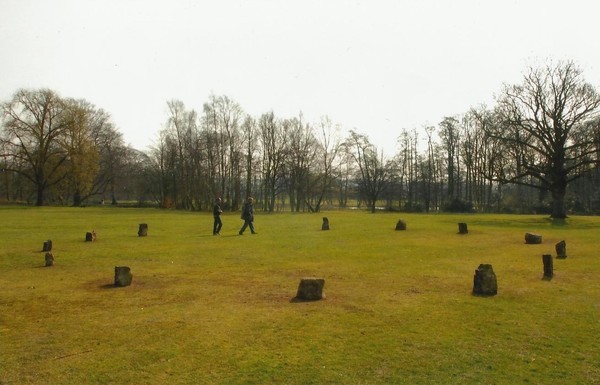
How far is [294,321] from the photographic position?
925 centimetres

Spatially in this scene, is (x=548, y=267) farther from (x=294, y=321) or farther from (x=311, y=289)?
(x=294, y=321)

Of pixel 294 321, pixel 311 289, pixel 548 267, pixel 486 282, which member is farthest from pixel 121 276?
pixel 548 267

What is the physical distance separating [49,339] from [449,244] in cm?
1854

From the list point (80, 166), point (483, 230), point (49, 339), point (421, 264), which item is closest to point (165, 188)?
point (80, 166)

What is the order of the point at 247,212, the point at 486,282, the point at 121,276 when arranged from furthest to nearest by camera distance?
the point at 247,212 < the point at 121,276 < the point at 486,282

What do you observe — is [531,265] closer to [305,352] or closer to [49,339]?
[305,352]

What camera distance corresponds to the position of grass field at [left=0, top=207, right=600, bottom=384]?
22.4 feet

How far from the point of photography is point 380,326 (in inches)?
350

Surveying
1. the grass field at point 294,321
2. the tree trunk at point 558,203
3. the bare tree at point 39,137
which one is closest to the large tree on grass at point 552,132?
the tree trunk at point 558,203

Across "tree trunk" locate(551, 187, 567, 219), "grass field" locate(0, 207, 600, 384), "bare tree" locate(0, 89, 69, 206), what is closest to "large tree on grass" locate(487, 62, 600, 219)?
"tree trunk" locate(551, 187, 567, 219)

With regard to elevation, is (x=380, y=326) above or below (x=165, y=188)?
below

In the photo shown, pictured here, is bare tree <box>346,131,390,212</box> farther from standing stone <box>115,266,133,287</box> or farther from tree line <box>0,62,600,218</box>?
standing stone <box>115,266,133,287</box>

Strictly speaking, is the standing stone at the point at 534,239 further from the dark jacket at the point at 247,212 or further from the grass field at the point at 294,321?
the dark jacket at the point at 247,212

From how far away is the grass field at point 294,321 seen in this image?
6.83 meters
